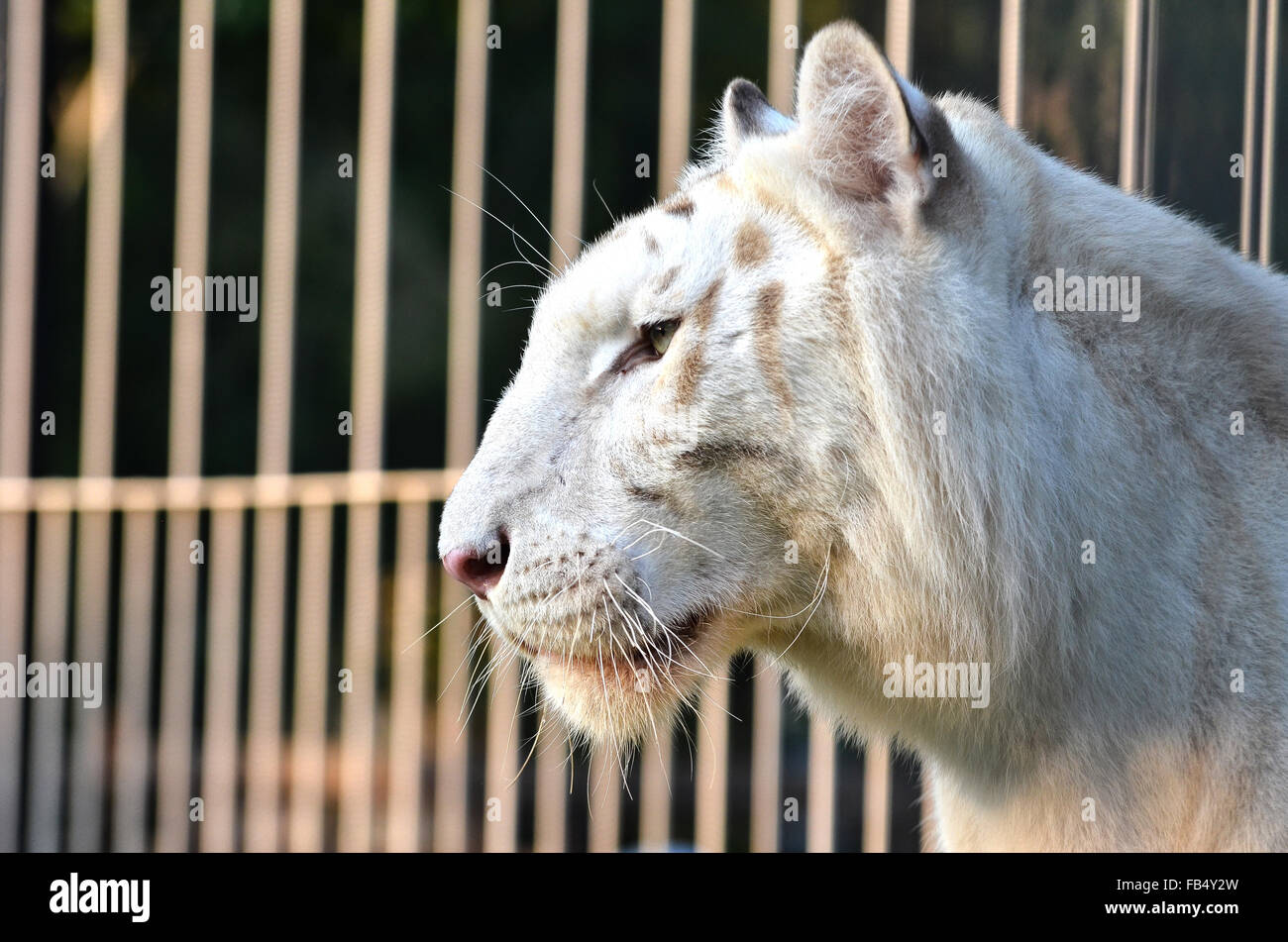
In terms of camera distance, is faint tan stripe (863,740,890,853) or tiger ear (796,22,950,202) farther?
faint tan stripe (863,740,890,853)

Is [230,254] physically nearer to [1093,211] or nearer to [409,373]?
[409,373]

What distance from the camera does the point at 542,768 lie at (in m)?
4.00

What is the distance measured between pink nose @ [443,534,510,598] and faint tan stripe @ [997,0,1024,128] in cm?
186

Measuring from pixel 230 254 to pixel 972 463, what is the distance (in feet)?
12.2

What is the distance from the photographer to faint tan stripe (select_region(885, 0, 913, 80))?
326cm

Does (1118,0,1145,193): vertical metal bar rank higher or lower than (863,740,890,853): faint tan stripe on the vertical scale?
higher

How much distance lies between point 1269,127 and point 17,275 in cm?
351

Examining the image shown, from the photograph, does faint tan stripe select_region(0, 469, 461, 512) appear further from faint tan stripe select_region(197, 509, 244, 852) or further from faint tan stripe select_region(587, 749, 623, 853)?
faint tan stripe select_region(587, 749, 623, 853)

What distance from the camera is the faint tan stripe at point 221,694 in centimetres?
404

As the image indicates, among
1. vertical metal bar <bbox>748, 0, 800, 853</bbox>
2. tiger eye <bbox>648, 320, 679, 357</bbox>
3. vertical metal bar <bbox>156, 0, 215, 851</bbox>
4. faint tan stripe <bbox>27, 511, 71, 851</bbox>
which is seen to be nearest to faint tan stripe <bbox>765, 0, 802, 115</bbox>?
vertical metal bar <bbox>748, 0, 800, 853</bbox>

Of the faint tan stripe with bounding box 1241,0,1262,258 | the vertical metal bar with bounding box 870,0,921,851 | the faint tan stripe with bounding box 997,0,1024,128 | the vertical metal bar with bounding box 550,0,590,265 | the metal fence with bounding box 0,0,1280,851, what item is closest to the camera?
the faint tan stripe with bounding box 1241,0,1262,258

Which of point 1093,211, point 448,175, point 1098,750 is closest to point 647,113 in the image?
point 448,175

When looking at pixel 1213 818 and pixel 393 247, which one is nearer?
pixel 1213 818

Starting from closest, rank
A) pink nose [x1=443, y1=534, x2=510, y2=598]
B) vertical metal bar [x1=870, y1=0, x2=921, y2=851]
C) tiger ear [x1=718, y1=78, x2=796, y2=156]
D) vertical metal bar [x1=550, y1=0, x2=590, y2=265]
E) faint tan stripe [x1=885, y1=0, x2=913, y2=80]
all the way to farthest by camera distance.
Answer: pink nose [x1=443, y1=534, x2=510, y2=598]
tiger ear [x1=718, y1=78, x2=796, y2=156]
faint tan stripe [x1=885, y1=0, x2=913, y2=80]
vertical metal bar [x1=870, y1=0, x2=921, y2=851]
vertical metal bar [x1=550, y1=0, x2=590, y2=265]
